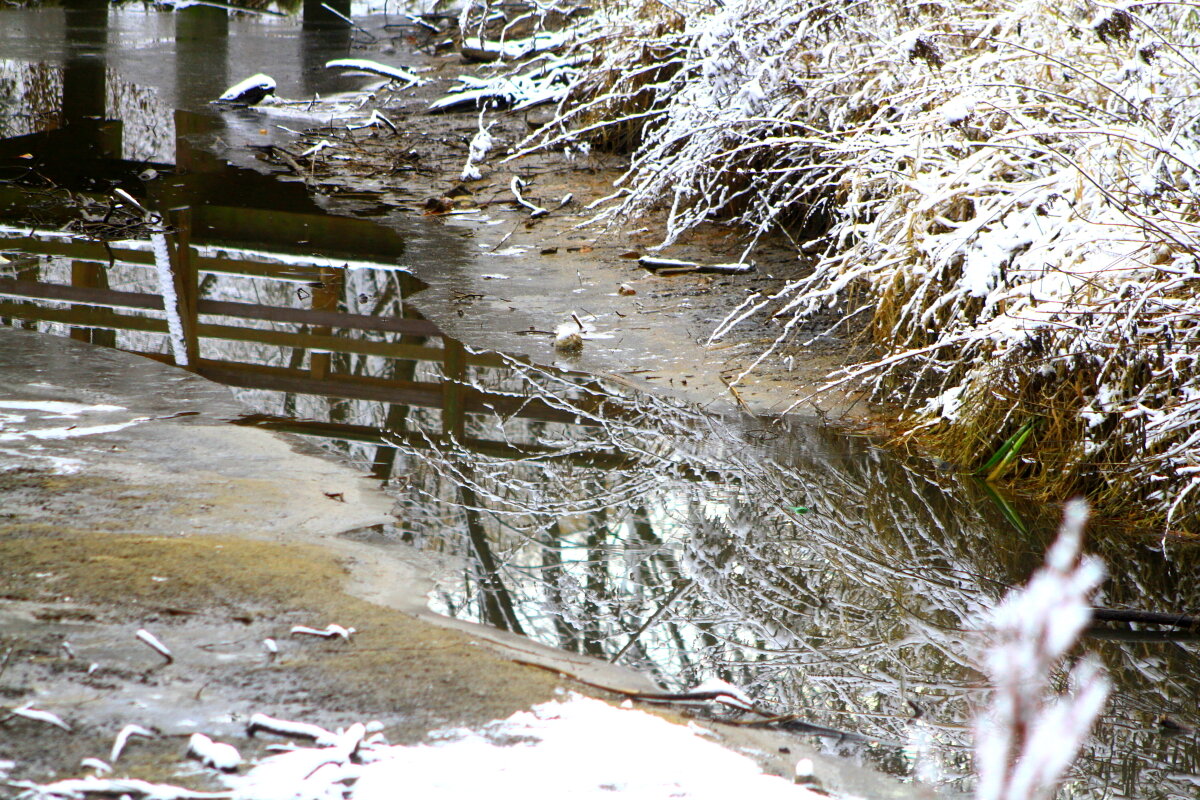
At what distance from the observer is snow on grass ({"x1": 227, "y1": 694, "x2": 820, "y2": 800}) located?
6.57 ft

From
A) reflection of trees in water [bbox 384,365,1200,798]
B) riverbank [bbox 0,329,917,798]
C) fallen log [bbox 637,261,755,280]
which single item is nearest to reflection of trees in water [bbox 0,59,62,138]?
fallen log [bbox 637,261,755,280]

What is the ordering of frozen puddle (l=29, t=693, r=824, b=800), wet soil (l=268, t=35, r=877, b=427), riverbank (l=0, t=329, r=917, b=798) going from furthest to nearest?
wet soil (l=268, t=35, r=877, b=427)
riverbank (l=0, t=329, r=917, b=798)
frozen puddle (l=29, t=693, r=824, b=800)

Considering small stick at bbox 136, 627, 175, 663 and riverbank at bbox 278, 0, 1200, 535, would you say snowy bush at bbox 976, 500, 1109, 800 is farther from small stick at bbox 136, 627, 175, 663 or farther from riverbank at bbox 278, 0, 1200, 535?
Answer: small stick at bbox 136, 627, 175, 663

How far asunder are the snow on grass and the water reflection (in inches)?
10.5

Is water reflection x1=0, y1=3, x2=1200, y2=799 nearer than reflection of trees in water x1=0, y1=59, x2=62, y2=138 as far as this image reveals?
Yes

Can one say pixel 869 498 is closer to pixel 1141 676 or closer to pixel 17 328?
pixel 1141 676

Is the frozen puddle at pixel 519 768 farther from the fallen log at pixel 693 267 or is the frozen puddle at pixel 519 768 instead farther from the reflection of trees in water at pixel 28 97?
the reflection of trees in water at pixel 28 97

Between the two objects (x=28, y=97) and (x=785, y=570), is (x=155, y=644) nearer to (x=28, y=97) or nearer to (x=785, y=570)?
(x=785, y=570)

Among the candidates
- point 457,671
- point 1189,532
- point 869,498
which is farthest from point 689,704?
point 1189,532

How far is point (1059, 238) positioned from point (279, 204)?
5.15 meters

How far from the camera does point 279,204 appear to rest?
7.27 meters

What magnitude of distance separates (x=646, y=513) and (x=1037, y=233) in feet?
6.06

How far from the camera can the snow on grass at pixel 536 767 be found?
200 cm

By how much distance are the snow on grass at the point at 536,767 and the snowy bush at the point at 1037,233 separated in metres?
1.88
